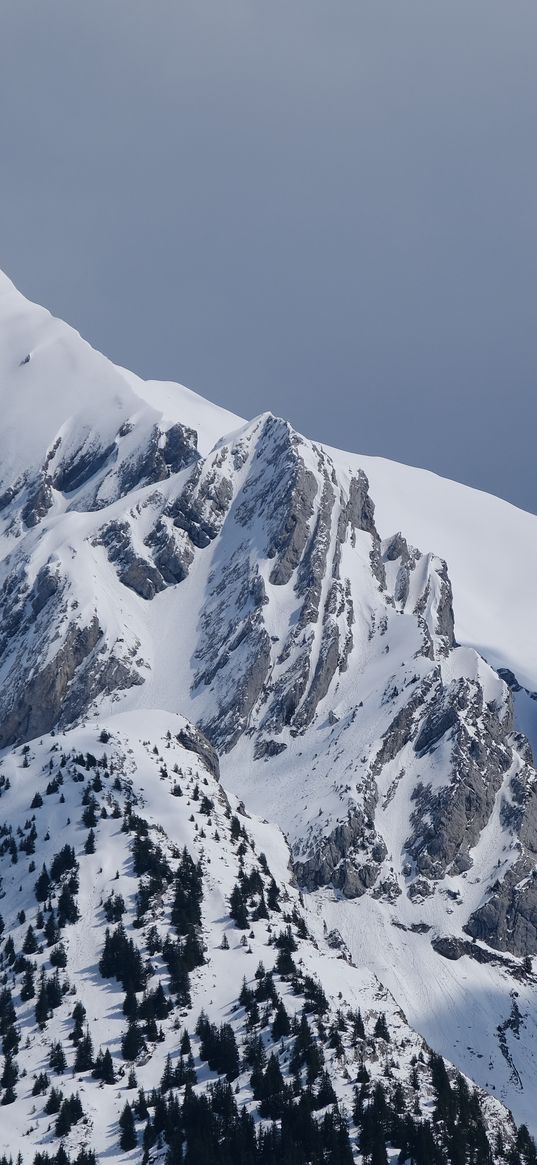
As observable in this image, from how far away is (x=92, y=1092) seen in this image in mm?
184625

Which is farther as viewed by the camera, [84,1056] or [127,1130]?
[84,1056]

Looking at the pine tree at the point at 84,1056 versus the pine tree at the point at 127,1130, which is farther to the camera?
the pine tree at the point at 84,1056

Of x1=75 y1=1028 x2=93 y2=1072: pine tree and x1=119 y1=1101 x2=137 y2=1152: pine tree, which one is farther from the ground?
x1=75 y1=1028 x2=93 y2=1072: pine tree

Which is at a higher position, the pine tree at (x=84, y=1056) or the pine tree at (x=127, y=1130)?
the pine tree at (x=84, y=1056)

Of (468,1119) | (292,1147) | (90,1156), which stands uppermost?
(468,1119)

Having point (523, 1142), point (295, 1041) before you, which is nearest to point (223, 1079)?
point (295, 1041)

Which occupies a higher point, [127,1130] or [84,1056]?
[84,1056]

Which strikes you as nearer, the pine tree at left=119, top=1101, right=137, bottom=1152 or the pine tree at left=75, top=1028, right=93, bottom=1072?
the pine tree at left=119, top=1101, right=137, bottom=1152

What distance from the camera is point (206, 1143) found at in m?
171

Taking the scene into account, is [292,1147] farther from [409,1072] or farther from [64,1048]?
[64,1048]

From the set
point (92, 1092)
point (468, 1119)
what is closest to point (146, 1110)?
point (92, 1092)

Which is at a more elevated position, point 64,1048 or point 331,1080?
point 331,1080

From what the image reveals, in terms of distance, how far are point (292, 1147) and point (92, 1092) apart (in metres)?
26.6

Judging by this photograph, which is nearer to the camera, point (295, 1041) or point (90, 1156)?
point (90, 1156)
